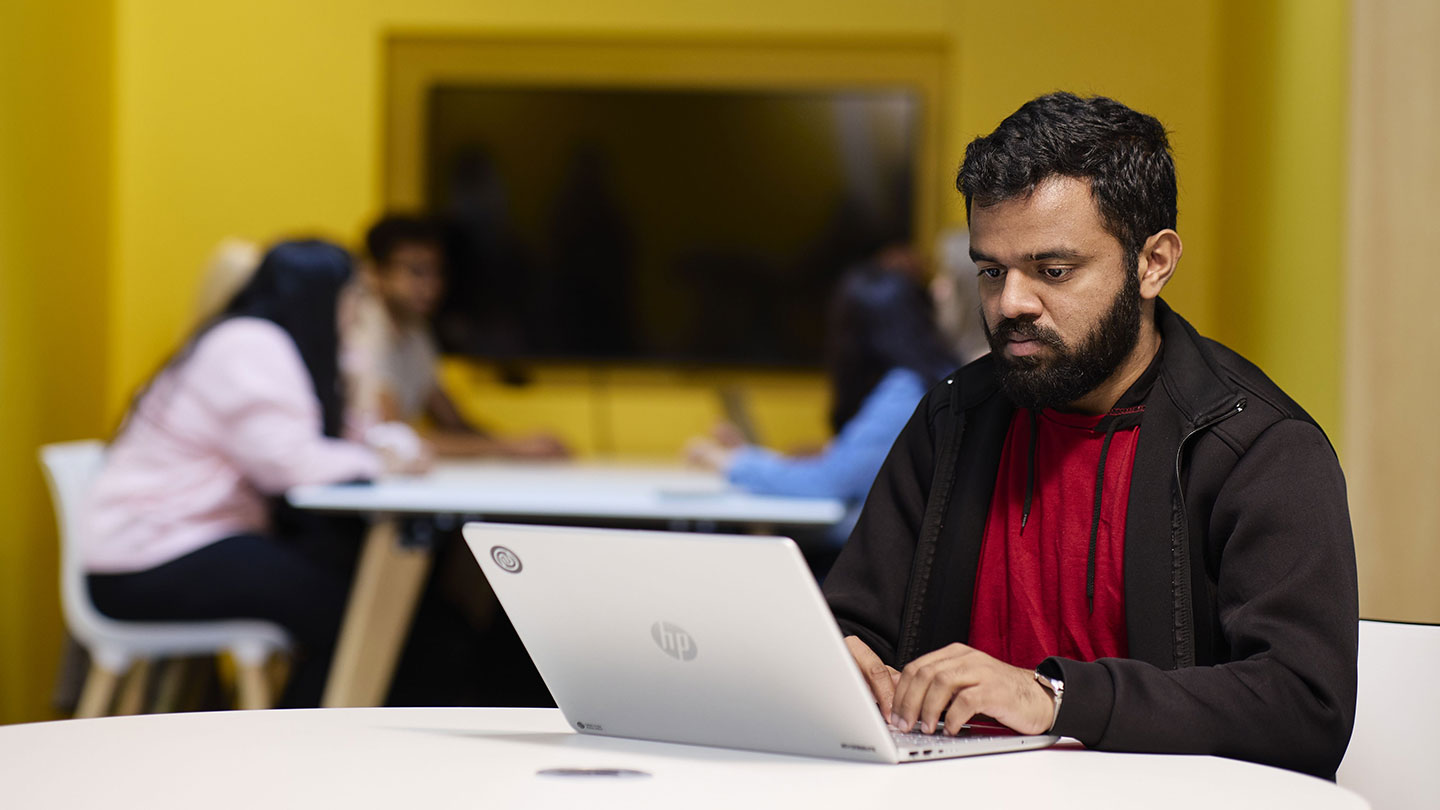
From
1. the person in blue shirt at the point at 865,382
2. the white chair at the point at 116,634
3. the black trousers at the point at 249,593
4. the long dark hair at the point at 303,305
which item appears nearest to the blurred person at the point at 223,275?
the long dark hair at the point at 303,305

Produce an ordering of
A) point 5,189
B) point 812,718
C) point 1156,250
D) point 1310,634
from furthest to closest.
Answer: point 5,189, point 1156,250, point 1310,634, point 812,718

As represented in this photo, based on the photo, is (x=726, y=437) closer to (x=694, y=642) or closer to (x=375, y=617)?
(x=375, y=617)

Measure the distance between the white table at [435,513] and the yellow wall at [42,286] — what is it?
1.12 metres

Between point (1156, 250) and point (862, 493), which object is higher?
point (1156, 250)

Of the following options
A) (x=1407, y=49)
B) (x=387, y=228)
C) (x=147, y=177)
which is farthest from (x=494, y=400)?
(x=1407, y=49)

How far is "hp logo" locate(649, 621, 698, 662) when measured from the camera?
1135 millimetres

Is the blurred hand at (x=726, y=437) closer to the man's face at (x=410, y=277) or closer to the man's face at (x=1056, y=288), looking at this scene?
the man's face at (x=410, y=277)

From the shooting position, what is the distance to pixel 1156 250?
1.48 metres

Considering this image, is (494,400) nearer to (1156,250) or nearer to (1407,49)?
(1407,49)

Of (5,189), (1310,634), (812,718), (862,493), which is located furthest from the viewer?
(5,189)

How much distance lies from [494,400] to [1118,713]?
3.87 metres

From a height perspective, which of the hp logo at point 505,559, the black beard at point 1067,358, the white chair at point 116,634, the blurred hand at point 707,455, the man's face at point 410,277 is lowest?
the white chair at point 116,634

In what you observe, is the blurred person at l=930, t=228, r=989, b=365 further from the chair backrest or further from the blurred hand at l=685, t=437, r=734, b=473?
the chair backrest

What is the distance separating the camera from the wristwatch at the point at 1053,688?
1205 millimetres
